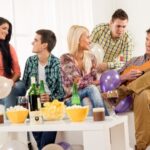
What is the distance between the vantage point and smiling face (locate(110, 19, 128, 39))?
12.0 ft

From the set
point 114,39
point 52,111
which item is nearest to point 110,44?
point 114,39

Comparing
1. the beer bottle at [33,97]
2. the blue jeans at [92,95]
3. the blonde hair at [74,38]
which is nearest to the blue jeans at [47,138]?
the blue jeans at [92,95]

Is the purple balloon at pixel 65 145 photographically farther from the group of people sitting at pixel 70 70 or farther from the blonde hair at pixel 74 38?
the blonde hair at pixel 74 38

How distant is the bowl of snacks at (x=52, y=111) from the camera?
211cm

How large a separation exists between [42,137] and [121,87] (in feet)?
2.43

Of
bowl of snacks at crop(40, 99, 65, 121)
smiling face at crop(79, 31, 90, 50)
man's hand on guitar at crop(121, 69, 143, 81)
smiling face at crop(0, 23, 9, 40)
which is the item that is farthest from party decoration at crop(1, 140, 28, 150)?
smiling face at crop(0, 23, 9, 40)

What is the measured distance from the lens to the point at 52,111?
211cm

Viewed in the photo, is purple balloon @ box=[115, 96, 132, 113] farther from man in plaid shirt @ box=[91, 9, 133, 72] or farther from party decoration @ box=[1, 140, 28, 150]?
party decoration @ box=[1, 140, 28, 150]

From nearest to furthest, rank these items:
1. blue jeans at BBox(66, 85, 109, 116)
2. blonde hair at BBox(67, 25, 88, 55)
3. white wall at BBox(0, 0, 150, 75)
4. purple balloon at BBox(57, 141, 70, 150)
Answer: purple balloon at BBox(57, 141, 70, 150)
blue jeans at BBox(66, 85, 109, 116)
blonde hair at BBox(67, 25, 88, 55)
white wall at BBox(0, 0, 150, 75)

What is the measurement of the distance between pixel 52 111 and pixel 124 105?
0.89 meters

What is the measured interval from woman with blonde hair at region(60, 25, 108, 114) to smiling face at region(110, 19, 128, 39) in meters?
0.49

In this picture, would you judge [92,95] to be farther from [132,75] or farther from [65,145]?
[65,145]

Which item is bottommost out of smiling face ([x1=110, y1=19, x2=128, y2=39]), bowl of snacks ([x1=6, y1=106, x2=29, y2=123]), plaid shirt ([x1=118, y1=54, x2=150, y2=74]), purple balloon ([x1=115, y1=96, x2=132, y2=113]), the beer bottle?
purple balloon ([x1=115, y1=96, x2=132, y2=113])

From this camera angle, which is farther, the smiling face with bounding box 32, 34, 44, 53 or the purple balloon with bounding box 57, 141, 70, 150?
the smiling face with bounding box 32, 34, 44, 53
